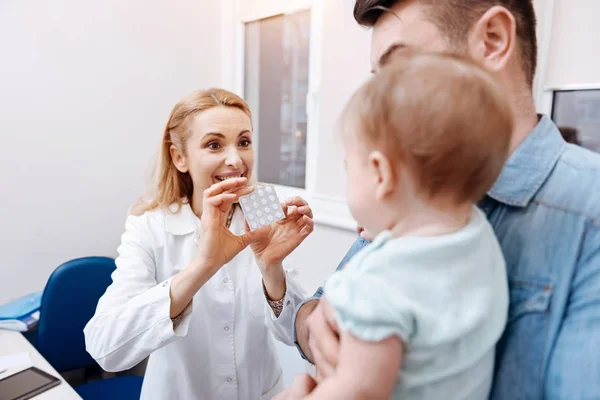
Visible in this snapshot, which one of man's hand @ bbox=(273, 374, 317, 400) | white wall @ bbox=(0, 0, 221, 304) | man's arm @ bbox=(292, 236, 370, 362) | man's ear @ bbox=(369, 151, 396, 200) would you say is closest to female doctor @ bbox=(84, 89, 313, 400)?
man's arm @ bbox=(292, 236, 370, 362)

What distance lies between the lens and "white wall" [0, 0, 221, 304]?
6.89ft

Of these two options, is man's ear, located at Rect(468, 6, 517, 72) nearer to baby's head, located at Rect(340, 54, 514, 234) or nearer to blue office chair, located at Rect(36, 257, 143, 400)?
baby's head, located at Rect(340, 54, 514, 234)

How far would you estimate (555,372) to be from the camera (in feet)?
1.71

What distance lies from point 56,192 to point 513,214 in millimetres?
2331

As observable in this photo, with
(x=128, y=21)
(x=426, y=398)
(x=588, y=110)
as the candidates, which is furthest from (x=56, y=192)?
(x=588, y=110)

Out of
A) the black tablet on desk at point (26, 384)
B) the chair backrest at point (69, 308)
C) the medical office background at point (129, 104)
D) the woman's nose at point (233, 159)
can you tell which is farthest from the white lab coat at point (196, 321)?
the chair backrest at point (69, 308)

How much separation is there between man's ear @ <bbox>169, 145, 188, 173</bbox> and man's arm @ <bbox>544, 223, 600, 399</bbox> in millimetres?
1135

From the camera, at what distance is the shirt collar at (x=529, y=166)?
0.60m

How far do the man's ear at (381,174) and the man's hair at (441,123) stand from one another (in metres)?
0.01

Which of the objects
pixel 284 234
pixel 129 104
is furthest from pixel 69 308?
pixel 284 234

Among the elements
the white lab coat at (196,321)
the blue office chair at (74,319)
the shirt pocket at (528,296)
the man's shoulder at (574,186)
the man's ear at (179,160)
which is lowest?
the blue office chair at (74,319)

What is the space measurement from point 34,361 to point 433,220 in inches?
68.5

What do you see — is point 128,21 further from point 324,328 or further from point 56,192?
point 324,328

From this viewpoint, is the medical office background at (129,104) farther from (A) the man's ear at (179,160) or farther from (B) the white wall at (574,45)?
(A) the man's ear at (179,160)
